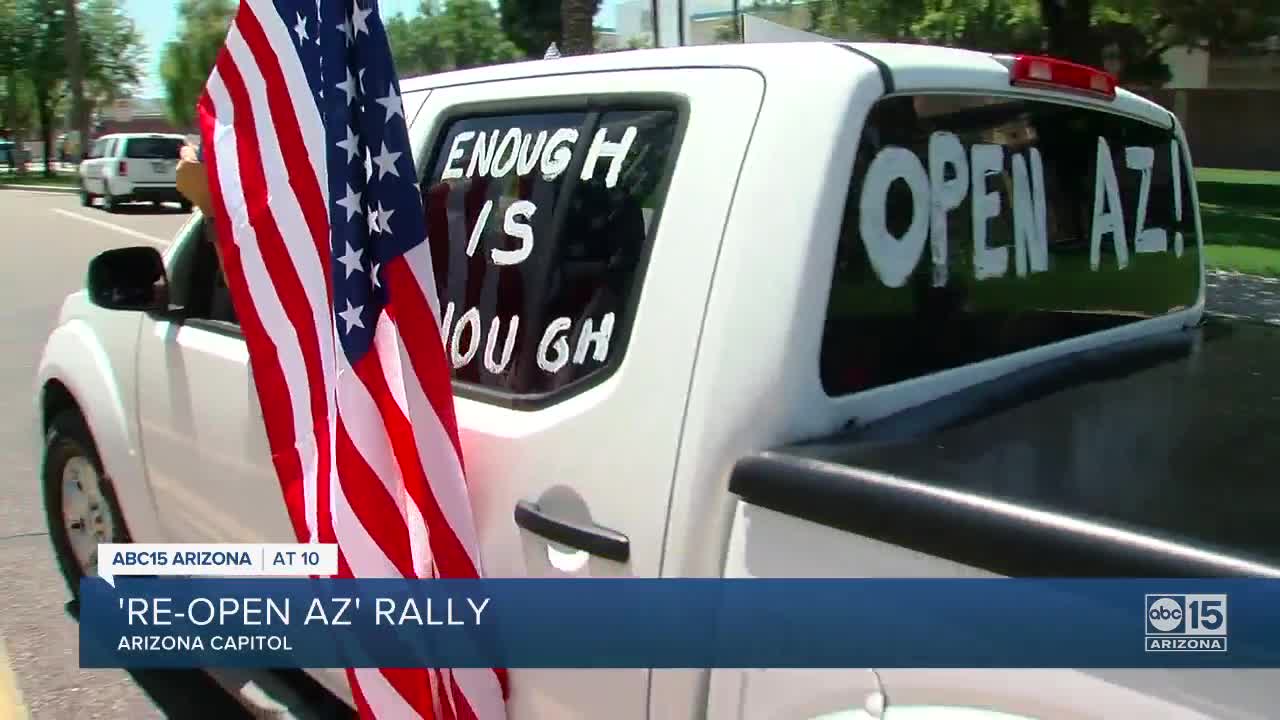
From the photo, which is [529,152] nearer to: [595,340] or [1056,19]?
[595,340]

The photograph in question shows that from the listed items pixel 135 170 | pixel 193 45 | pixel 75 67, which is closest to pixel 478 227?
pixel 135 170

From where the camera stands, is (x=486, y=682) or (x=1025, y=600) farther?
(x=486, y=682)

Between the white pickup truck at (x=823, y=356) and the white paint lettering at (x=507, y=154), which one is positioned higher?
the white paint lettering at (x=507, y=154)

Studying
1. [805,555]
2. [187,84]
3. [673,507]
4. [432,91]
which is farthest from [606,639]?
[187,84]

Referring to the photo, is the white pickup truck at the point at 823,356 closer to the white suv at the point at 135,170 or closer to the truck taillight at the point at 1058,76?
the truck taillight at the point at 1058,76

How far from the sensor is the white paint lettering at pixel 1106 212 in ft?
8.61

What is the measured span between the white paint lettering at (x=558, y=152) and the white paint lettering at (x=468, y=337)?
1.13 ft

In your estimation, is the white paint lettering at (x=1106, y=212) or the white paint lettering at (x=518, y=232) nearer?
the white paint lettering at (x=518, y=232)

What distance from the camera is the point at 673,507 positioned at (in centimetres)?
184

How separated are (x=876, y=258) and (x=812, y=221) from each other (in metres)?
0.19

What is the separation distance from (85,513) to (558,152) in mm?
2704

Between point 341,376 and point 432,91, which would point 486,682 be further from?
point 432,91

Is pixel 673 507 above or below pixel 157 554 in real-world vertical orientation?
above

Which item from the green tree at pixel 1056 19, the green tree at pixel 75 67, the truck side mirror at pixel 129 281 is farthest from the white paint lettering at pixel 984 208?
the green tree at pixel 75 67
